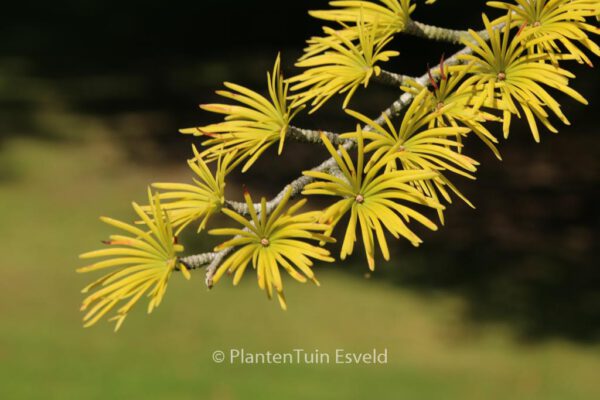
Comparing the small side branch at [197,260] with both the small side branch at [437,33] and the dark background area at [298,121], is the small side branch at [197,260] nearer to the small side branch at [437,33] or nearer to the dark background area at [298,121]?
the small side branch at [437,33]

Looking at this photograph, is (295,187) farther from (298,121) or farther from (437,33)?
(298,121)

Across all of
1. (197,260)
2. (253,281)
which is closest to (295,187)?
(197,260)

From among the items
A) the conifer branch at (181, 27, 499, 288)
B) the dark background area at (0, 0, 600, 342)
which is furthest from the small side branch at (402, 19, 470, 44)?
the dark background area at (0, 0, 600, 342)

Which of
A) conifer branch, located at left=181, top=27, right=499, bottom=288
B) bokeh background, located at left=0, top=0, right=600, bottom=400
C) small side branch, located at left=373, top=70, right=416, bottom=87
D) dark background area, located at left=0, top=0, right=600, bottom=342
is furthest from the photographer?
dark background area, located at left=0, top=0, right=600, bottom=342

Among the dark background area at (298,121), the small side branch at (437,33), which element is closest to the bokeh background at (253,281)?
the dark background area at (298,121)

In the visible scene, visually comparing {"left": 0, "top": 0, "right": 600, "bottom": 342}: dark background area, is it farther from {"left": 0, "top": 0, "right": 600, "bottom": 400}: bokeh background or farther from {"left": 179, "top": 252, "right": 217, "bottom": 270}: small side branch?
{"left": 179, "top": 252, "right": 217, "bottom": 270}: small side branch

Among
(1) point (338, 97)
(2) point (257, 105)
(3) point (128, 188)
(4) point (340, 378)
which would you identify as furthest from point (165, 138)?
(2) point (257, 105)
